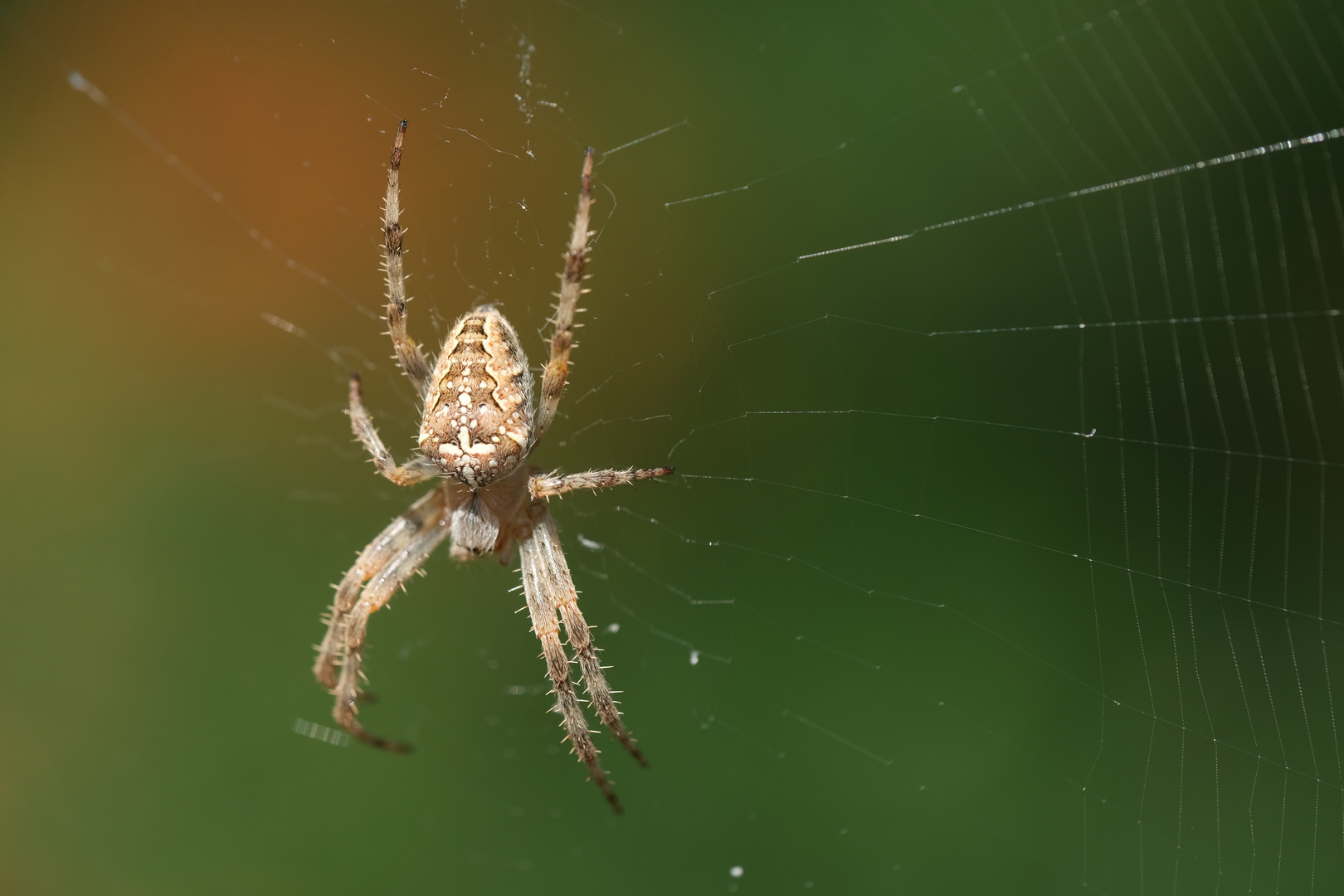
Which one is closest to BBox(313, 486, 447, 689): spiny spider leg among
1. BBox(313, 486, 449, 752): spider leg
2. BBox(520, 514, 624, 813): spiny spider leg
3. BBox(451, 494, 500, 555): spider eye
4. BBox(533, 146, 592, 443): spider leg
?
BBox(313, 486, 449, 752): spider leg

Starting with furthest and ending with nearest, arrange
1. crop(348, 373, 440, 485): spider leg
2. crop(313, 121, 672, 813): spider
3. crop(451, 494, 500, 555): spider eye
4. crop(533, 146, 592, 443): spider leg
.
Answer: crop(451, 494, 500, 555): spider eye < crop(348, 373, 440, 485): spider leg < crop(313, 121, 672, 813): spider < crop(533, 146, 592, 443): spider leg

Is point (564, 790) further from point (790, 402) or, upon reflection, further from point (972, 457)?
point (972, 457)

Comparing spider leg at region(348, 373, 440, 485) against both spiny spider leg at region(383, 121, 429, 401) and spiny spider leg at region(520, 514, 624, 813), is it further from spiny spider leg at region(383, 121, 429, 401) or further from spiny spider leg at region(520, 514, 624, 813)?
spiny spider leg at region(520, 514, 624, 813)

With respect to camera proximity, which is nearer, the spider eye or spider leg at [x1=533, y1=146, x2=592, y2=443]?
spider leg at [x1=533, y1=146, x2=592, y2=443]

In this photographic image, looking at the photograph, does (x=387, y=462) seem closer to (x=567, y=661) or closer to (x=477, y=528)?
(x=477, y=528)

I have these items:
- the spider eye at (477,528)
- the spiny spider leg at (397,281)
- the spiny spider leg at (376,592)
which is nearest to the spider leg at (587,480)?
the spider eye at (477,528)
